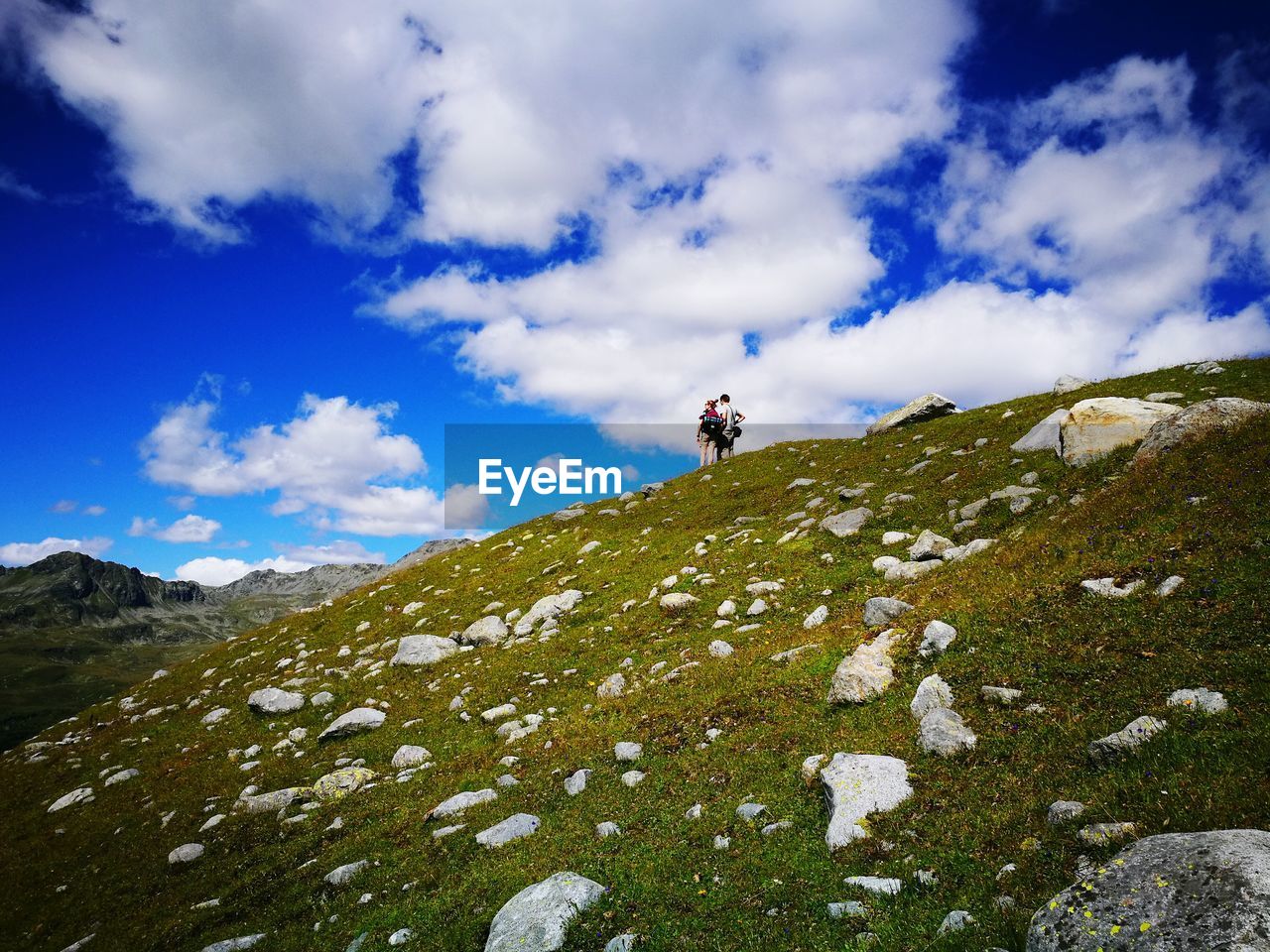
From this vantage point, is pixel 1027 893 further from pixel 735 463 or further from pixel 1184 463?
pixel 735 463

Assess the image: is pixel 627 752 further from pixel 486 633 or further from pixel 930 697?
pixel 486 633

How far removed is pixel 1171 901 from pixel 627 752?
8948 millimetres

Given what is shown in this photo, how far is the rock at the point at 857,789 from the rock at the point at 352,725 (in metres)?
14.1

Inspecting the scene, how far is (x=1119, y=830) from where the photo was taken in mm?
6074

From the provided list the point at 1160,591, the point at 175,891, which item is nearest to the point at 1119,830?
the point at 1160,591

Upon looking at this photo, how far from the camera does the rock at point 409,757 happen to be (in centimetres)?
1516

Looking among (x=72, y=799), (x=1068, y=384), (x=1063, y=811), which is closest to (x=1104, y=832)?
(x=1063, y=811)

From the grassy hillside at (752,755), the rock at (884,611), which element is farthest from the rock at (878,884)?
the rock at (884,611)

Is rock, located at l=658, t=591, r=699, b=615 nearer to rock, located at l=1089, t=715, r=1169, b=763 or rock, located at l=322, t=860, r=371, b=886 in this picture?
rock, located at l=322, t=860, r=371, b=886

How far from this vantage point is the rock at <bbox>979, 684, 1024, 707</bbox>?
9.34 meters

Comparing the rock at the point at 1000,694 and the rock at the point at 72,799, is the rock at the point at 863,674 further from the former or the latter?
the rock at the point at 72,799

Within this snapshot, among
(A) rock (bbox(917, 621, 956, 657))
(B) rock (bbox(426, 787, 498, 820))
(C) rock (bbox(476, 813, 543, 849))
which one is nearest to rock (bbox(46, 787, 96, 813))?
(B) rock (bbox(426, 787, 498, 820))

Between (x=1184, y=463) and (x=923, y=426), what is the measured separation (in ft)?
64.6

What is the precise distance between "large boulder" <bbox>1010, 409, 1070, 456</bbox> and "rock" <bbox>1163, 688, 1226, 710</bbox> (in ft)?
47.5
